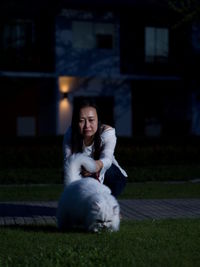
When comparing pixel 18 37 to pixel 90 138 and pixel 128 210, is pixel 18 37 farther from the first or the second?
pixel 90 138

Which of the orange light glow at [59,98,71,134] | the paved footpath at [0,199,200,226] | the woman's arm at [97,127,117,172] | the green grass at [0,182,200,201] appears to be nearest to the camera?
the woman's arm at [97,127,117,172]

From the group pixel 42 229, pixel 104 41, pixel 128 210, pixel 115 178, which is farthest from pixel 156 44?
pixel 42 229

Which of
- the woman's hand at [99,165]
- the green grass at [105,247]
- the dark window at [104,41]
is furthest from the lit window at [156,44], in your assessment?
the green grass at [105,247]

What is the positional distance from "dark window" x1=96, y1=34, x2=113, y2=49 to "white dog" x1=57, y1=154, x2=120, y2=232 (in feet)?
66.2

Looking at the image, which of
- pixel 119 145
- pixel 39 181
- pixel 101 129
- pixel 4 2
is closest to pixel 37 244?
pixel 101 129

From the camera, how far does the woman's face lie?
734 centimetres

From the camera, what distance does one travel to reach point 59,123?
25859 millimetres

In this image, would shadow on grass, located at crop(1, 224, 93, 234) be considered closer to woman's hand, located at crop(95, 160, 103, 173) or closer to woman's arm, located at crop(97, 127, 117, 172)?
woman's hand, located at crop(95, 160, 103, 173)

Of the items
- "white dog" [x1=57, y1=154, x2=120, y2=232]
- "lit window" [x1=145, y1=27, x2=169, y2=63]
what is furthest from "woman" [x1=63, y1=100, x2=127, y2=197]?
"lit window" [x1=145, y1=27, x2=169, y2=63]

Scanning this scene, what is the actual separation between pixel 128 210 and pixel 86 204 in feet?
8.22

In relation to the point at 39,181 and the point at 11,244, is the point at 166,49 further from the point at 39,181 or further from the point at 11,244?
the point at 11,244

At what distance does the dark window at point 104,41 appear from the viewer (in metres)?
26.6

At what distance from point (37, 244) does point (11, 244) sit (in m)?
0.27

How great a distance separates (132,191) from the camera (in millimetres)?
11867
